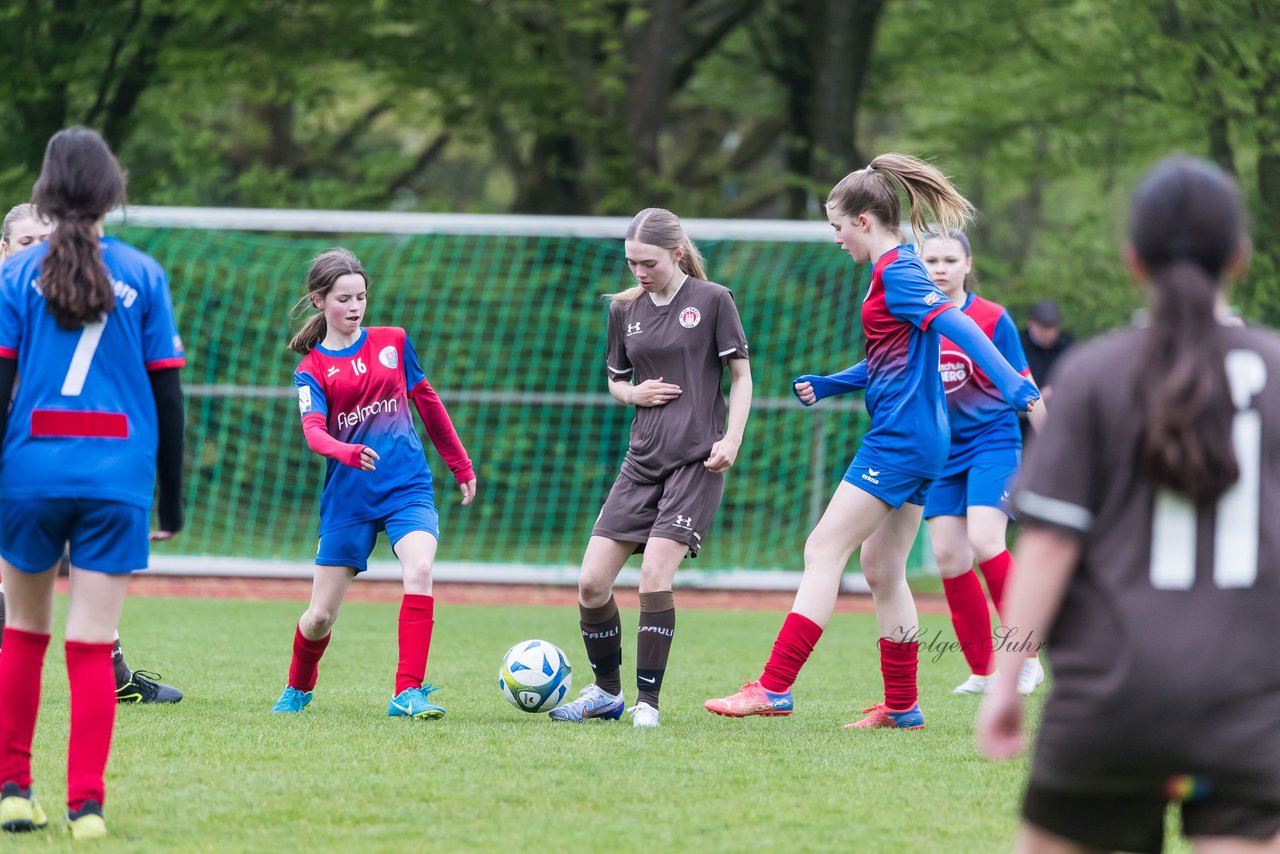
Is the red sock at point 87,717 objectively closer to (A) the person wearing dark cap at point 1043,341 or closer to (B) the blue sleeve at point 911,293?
(B) the blue sleeve at point 911,293

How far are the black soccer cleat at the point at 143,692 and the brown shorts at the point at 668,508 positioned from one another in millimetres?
1988

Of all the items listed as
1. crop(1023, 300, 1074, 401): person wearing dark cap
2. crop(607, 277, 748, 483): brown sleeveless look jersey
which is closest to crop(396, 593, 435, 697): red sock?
crop(607, 277, 748, 483): brown sleeveless look jersey

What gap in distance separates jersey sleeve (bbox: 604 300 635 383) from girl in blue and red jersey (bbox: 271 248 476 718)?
856 mm

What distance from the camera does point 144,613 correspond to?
10320 millimetres

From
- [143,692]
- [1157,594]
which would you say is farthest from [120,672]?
[1157,594]

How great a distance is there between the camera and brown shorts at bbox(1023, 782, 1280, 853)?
2502 mm

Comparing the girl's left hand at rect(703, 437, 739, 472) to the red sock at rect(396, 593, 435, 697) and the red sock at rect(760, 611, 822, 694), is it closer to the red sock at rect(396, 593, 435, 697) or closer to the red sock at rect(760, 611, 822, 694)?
the red sock at rect(760, 611, 822, 694)

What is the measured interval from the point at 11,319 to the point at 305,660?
266 centimetres

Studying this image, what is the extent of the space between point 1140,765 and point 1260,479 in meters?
0.50

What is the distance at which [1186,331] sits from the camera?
2.43 m

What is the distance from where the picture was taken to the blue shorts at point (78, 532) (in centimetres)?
385

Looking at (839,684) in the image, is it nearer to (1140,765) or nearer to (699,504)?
(699,504)

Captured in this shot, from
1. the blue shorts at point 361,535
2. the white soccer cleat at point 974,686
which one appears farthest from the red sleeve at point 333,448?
the white soccer cleat at point 974,686

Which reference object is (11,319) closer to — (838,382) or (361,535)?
(361,535)
